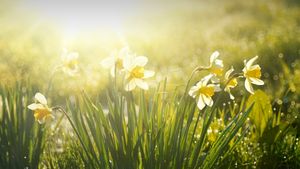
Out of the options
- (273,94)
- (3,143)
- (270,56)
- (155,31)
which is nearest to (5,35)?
(155,31)

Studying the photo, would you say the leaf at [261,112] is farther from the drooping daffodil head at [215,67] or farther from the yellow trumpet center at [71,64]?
the yellow trumpet center at [71,64]

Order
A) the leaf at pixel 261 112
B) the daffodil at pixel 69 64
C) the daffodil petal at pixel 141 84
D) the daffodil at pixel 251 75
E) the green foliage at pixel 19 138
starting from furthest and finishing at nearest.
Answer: the leaf at pixel 261 112
the daffodil at pixel 69 64
the green foliage at pixel 19 138
the daffodil at pixel 251 75
the daffodil petal at pixel 141 84

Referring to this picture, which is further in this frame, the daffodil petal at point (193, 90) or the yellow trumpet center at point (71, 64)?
the yellow trumpet center at point (71, 64)

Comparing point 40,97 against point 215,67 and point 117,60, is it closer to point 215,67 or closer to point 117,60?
point 117,60

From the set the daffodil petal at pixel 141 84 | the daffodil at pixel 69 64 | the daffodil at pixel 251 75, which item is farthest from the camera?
the daffodil at pixel 69 64

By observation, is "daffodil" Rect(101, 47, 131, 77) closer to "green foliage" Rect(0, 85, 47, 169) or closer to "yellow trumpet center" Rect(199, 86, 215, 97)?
"yellow trumpet center" Rect(199, 86, 215, 97)

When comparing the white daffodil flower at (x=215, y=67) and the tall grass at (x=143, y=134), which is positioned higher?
the white daffodil flower at (x=215, y=67)

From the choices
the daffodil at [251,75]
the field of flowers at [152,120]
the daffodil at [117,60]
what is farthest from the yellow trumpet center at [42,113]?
the daffodil at [251,75]

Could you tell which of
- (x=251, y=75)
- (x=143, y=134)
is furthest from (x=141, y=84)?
(x=251, y=75)
